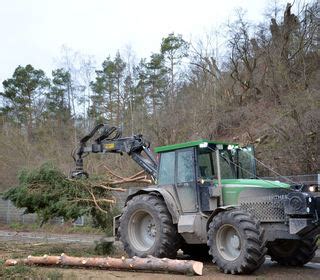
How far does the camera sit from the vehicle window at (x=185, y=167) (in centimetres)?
1169

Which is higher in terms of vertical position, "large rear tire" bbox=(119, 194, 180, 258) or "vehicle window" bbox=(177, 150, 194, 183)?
"vehicle window" bbox=(177, 150, 194, 183)

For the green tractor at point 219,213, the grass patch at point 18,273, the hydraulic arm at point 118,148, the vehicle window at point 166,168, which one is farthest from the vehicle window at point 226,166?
the grass patch at point 18,273

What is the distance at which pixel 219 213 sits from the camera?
1062cm

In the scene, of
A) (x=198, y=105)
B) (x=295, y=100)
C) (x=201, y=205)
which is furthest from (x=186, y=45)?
(x=201, y=205)

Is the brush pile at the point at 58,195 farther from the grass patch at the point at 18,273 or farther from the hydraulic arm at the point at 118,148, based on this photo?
the grass patch at the point at 18,273

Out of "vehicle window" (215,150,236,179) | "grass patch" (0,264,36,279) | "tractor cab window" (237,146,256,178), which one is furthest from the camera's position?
"tractor cab window" (237,146,256,178)

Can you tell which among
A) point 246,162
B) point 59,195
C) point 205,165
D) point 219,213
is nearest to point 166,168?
point 205,165

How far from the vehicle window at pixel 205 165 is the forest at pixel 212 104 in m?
8.89

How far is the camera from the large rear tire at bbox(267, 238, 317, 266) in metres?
11.3

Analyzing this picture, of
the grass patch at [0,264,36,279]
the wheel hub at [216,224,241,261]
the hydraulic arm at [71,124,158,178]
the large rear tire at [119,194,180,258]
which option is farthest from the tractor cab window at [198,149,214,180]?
the grass patch at [0,264,36,279]

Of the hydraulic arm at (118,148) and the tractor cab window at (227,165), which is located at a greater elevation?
the hydraulic arm at (118,148)

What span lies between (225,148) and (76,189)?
4.82m

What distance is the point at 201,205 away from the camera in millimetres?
11477

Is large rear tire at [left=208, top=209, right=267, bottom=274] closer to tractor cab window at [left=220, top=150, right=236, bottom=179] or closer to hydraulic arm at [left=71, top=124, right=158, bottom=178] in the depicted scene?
tractor cab window at [left=220, top=150, right=236, bottom=179]
